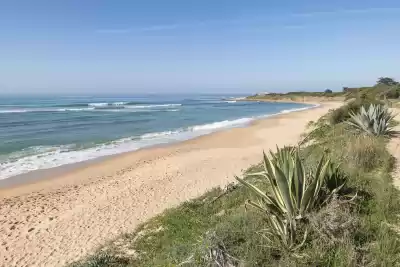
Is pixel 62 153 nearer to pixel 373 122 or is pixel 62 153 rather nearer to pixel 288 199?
pixel 373 122

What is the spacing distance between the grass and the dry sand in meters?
1.06

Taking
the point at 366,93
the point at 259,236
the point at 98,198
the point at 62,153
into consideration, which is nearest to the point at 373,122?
the point at 259,236

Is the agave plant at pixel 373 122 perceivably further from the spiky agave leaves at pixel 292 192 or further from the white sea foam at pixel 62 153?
the white sea foam at pixel 62 153

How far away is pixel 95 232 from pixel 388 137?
30.5ft

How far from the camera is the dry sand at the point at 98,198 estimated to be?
20.7 ft

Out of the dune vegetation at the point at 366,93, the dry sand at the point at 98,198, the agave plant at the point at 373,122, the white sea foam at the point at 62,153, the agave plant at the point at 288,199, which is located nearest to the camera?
the agave plant at the point at 288,199

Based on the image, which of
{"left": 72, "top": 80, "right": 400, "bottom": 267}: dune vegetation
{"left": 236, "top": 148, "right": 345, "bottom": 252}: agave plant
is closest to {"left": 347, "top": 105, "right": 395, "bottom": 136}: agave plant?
{"left": 72, "top": 80, "right": 400, "bottom": 267}: dune vegetation

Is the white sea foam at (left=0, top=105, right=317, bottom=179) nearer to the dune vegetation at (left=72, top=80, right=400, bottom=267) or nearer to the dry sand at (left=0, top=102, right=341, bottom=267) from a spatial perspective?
the dry sand at (left=0, top=102, right=341, bottom=267)

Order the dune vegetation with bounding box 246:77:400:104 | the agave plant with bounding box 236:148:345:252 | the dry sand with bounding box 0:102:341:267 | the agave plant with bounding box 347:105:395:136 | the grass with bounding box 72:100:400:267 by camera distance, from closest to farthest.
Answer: the grass with bounding box 72:100:400:267 < the agave plant with bounding box 236:148:345:252 < the dry sand with bounding box 0:102:341:267 < the agave plant with bounding box 347:105:395:136 < the dune vegetation with bounding box 246:77:400:104

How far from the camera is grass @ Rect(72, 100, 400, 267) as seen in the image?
11.8ft

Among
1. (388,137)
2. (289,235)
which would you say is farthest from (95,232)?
(388,137)

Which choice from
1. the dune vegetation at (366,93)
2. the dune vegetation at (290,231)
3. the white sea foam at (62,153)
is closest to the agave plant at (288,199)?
the dune vegetation at (290,231)

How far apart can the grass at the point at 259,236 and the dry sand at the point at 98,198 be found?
1.06 meters

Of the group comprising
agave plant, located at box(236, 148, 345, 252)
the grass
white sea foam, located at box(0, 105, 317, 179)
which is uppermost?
agave plant, located at box(236, 148, 345, 252)
